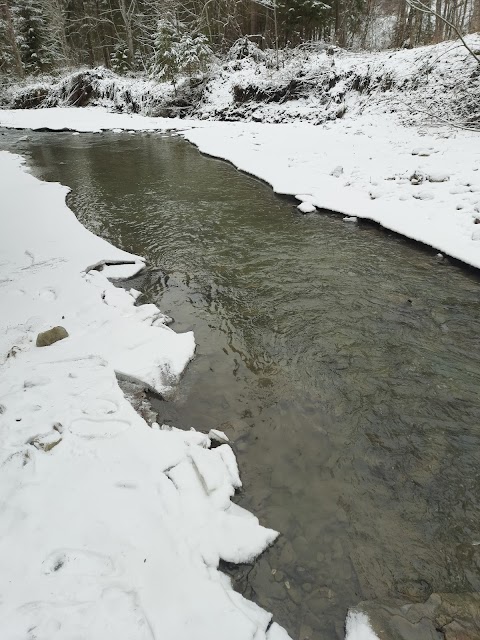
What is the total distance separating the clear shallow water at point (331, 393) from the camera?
2.44m

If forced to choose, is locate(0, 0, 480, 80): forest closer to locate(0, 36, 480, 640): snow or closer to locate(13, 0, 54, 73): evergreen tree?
locate(13, 0, 54, 73): evergreen tree

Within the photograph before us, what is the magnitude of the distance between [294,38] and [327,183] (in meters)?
19.7

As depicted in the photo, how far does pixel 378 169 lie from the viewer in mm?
9711

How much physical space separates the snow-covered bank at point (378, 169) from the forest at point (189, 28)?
277 inches

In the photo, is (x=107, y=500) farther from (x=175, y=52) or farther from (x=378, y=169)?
(x=175, y=52)

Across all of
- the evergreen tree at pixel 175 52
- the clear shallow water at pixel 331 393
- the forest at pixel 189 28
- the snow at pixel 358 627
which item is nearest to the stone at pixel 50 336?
the clear shallow water at pixel 331 393

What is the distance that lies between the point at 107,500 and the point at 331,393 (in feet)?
7.42

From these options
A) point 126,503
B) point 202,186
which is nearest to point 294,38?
point 202,186

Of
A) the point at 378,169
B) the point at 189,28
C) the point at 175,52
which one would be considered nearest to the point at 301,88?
the point at 175,52

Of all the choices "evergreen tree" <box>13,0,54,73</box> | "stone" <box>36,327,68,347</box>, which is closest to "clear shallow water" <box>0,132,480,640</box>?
"stone" <box>36,327,68,347</box>

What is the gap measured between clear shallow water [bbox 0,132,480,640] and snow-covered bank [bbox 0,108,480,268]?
65cm

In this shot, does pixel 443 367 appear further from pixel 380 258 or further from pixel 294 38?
pixel 294 38

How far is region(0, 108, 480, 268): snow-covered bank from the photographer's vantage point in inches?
269

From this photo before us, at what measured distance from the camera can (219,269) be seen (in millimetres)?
6246
